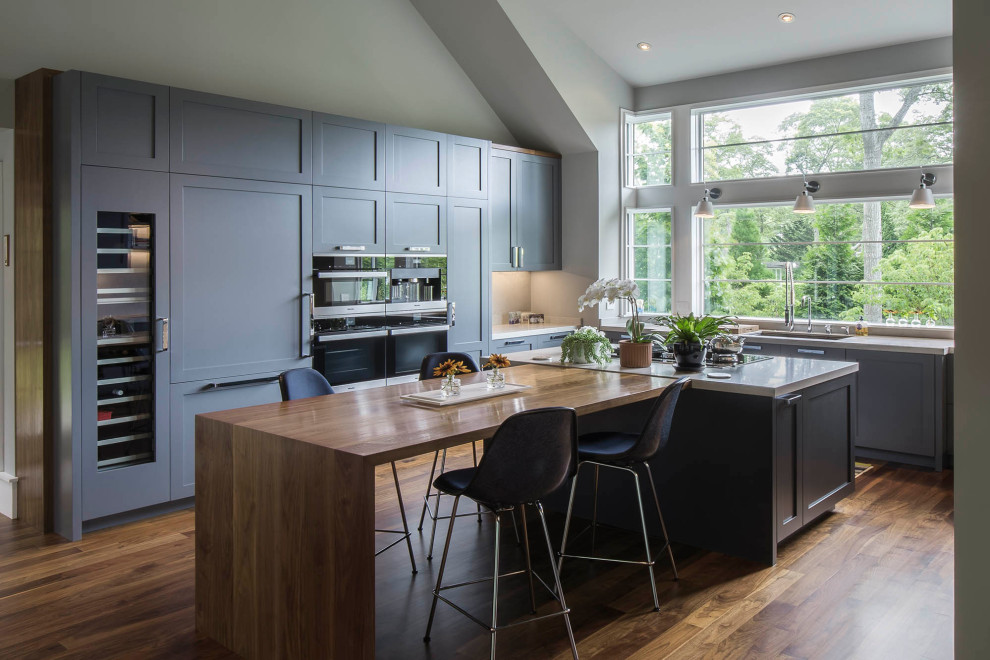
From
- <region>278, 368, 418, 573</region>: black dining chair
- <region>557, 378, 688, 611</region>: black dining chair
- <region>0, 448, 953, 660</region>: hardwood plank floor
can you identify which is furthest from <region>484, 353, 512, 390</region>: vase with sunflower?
<region>0, 448, 953, 660</region>: hardwood plank floor

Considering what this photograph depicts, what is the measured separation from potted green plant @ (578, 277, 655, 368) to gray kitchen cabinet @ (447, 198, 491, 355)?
1.94 metres

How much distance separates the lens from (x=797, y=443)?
382 centimetres

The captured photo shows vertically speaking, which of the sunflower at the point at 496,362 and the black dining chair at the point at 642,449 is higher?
the sunflower at the point at 496,362

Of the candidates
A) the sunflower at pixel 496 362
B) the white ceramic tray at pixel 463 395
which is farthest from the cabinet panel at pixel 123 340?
the sunflower at pixel 496 362

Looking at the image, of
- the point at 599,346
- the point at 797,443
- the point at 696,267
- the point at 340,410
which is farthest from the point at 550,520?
the point at 696,267

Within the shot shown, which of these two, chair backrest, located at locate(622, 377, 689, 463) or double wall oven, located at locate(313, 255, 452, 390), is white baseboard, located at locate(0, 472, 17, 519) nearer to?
double wall oven, located at locate(313, 255, 452, 390)

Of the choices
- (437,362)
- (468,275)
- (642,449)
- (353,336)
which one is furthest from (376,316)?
(642,449)

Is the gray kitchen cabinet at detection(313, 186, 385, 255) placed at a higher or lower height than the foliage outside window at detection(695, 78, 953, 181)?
lower

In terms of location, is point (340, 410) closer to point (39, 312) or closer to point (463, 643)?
point (463, 643)

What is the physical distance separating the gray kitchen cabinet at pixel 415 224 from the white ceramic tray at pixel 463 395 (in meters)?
2.25

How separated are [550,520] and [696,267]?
137 inches

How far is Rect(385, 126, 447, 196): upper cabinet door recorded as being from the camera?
5.55m

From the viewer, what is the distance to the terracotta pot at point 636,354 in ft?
13.9

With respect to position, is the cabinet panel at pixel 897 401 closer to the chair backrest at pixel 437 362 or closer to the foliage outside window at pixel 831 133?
the foliage outside window at pixel 831 133
